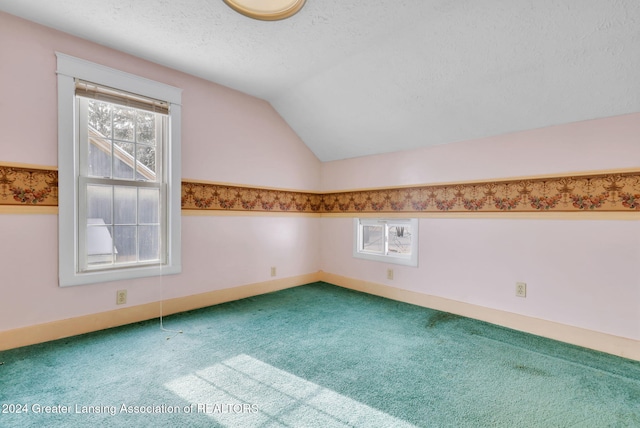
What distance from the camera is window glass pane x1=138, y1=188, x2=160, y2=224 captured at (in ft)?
8.82

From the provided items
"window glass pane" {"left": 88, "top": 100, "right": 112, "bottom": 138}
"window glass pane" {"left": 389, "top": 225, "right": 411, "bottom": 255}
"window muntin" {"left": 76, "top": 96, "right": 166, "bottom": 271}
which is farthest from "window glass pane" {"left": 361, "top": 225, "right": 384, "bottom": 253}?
"window glass pane" {"left": 88, "top": 100, "right": 112, "bottom": 138}

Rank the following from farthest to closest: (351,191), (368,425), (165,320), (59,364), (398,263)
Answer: (351,191)
(398,263)
(165,320)
(59,364)
(368,425)

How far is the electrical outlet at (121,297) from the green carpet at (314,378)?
24 centimetres

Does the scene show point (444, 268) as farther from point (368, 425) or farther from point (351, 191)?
point (368, 425)

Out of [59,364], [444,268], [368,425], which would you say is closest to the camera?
[368,425]

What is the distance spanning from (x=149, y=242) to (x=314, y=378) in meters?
1.99

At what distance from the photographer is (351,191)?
3879 mm

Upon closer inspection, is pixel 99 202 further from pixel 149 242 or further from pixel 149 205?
pixel 149 242

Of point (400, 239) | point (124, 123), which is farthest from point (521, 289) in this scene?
point (124, 123)

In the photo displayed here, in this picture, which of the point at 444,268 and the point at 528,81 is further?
the point at 444,268

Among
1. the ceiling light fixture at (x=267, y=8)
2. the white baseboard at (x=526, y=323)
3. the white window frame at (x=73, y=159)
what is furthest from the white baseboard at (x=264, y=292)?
the ceiling light fixture at (x=267, y=8)

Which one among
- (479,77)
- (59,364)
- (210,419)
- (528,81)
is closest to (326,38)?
(479,77)

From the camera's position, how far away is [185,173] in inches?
114

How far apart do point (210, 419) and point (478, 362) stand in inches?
66.0
